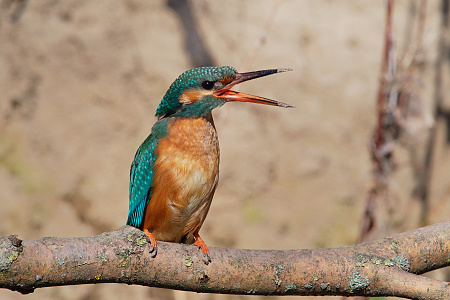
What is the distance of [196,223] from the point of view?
279cm

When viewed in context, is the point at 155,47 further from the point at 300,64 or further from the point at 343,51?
the point at 343,51

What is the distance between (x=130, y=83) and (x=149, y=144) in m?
1.75

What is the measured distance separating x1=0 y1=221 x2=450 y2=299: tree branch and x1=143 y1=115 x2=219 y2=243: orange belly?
1.45ft

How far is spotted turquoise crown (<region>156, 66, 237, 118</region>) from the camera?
8.80 feet

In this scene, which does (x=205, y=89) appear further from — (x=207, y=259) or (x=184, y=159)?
(x=207, y=259)

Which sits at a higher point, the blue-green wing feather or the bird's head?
the bird's head

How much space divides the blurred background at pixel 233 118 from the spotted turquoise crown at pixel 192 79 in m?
1.41

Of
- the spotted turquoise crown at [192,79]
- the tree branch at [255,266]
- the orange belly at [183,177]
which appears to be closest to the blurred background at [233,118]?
the spotted turquoise crown at [192,79]

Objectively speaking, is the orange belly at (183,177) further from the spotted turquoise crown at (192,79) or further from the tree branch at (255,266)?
the tree branch at (255,266)

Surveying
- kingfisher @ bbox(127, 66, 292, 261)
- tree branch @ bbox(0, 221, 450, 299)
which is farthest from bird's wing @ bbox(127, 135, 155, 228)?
tree branch @ bbox(0, 221, 450, 299)

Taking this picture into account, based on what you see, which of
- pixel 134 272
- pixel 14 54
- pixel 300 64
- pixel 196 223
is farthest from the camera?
pixel 300 64

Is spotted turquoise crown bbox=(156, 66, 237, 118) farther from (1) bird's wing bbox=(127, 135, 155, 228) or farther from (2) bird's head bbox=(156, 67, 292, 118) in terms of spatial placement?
(1) bird's wing bbox=(127, 135, 155, 228)

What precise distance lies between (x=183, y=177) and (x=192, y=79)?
485 millimetres

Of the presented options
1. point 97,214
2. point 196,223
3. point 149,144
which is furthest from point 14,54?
point 196,223
